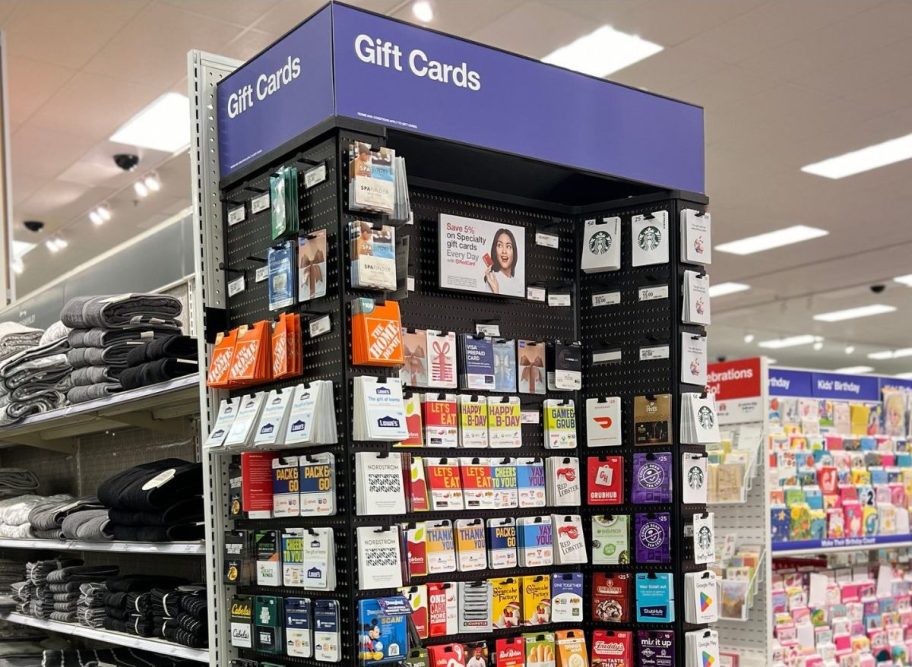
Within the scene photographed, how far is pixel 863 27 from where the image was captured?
6375 mm

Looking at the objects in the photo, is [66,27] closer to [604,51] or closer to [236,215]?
[604,51]

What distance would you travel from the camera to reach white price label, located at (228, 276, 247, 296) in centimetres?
309

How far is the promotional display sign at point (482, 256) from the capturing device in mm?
3352

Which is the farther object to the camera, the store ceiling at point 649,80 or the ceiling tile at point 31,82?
the ceiling tile at point 31,82

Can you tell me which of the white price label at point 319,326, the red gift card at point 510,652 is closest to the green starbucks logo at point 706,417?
the red gift card at point 510,652

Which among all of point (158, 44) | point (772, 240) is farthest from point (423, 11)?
point (772, 240)

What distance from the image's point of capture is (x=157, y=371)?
333cm

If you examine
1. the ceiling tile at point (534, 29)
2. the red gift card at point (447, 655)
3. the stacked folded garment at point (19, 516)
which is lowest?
the red gift card at point (447, 655)

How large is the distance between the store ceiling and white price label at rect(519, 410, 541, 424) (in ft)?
11.1

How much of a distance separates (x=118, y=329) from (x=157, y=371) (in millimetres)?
584

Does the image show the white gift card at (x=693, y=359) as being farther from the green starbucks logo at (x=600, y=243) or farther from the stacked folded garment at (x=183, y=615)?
the stacked folded garment at (x=183, y=615)

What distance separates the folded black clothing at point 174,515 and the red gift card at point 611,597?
4.54 feet

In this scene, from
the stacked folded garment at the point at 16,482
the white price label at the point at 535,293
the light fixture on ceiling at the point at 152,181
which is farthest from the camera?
the light fixture on ceiling at the point at 152,181

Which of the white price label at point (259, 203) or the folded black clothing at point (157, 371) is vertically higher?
the white price label at point (259, 203)
